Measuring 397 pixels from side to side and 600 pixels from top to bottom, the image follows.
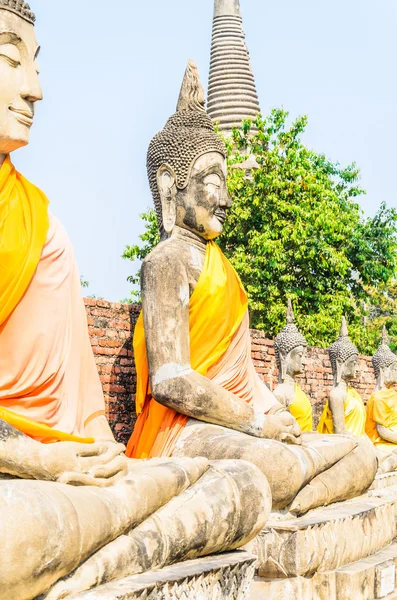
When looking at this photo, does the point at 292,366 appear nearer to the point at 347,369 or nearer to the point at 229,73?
the point at 347,369

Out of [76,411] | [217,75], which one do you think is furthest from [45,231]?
[217,75]

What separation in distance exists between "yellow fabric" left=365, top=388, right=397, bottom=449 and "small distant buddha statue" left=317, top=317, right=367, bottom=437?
21.6 inches

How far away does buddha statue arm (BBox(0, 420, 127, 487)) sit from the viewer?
8.99 feet

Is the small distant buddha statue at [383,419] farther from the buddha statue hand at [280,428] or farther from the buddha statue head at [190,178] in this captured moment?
the buddha statue head at [190,178]

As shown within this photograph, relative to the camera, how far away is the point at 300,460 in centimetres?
419

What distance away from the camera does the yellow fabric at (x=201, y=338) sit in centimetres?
468

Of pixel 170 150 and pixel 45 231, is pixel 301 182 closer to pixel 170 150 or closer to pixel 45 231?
pixel 170 150

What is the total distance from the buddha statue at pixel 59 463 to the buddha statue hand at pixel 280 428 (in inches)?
48.0

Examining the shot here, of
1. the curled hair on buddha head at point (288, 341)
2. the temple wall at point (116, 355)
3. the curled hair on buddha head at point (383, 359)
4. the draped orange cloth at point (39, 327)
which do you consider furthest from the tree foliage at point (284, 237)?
the draped orange cloth at point (39, 327)

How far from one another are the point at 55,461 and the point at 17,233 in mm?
832

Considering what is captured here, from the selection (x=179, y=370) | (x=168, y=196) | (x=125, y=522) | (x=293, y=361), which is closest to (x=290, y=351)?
(x=293, y=361)

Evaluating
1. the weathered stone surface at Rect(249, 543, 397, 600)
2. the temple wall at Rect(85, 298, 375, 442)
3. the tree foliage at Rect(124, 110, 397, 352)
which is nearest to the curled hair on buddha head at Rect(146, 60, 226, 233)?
the temple wall at Rect(85, 298, 375, 442)

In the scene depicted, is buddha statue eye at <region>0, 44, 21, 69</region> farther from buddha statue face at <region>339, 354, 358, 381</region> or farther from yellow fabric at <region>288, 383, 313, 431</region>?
buddha statue face at <region>339, 354, 358, 381</region>

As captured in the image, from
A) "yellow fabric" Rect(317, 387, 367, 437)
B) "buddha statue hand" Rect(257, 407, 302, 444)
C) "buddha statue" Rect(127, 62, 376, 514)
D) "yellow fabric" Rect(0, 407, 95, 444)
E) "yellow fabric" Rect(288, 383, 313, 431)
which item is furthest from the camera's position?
"yellow fabric" Rect(317, 387, 367, 437)
